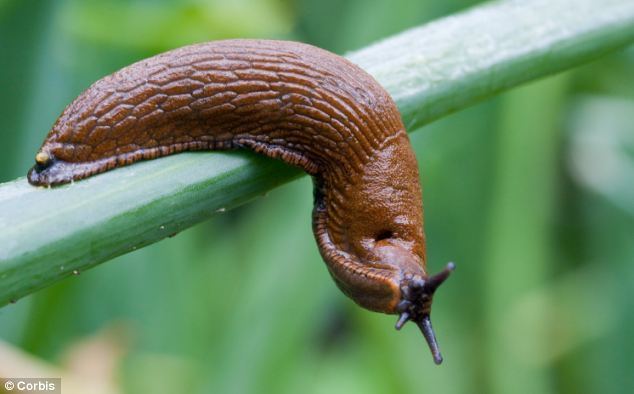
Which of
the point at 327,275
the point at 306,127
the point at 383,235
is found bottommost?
the point at 327,275

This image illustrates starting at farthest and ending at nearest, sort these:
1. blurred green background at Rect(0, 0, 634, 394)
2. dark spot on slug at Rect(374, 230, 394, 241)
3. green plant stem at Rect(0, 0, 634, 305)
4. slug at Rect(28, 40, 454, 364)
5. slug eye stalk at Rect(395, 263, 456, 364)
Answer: blurred green background at Rect(0, 0, 634, 394), dark spot on slug at Rect(374, 230, 394, 241), slug at Rect(28, 40, 454, 364), slug eye stalk at Rect(395, 263, 456, 364), green plant stem at Rect(0, 0, 634, 305)

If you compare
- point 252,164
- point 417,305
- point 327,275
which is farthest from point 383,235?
point 327,275

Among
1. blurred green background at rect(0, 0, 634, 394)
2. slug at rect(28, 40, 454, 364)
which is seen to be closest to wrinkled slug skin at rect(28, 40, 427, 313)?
slug at rect(28, 40, 454, 364)

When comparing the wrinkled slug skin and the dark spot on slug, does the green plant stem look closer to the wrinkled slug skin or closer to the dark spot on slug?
the wrinkled slug skin

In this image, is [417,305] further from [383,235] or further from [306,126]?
[306,126]

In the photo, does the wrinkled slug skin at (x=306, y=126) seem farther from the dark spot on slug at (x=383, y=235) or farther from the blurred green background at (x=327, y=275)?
the blurred green background at (x=327, y=275)

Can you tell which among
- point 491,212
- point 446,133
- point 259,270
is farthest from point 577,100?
point 259,270

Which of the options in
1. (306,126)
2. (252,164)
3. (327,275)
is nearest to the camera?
(252,164)
